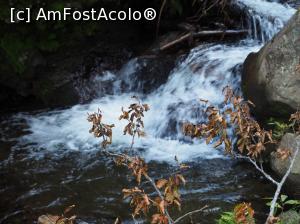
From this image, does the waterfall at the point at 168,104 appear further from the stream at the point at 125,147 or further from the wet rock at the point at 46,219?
the wet rock at the point at 46,219

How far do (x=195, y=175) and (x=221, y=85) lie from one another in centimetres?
172

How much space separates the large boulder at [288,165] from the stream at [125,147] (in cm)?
36

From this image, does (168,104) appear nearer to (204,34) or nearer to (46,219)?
(204,34)

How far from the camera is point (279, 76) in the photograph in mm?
5242

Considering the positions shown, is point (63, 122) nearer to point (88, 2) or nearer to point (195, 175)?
point (88, 2)

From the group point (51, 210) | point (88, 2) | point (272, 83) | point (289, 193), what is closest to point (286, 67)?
point (272, 83)

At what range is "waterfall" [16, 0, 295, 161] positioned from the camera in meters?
6.22

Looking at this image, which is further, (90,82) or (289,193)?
(90,82)

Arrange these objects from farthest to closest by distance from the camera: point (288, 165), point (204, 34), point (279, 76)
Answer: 1. point (204, 34)
2. point (279, 76)
3. point (288, 165)

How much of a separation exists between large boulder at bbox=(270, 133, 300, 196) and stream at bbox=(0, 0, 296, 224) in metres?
0.36

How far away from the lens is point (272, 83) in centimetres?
526

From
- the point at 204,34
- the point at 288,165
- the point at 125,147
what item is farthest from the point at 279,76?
the point at 204,34

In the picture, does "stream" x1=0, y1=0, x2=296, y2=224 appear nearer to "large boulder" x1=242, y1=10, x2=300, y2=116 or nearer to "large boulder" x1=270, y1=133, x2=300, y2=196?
"large boulder" x1=270, y1=133, x2=300, y2=196

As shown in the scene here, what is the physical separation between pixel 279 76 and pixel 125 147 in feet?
7.11
